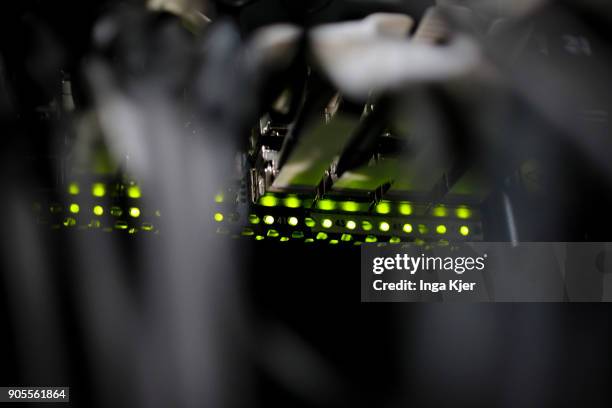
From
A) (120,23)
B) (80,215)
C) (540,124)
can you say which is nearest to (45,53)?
(120,23)

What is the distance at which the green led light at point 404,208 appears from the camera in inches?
116

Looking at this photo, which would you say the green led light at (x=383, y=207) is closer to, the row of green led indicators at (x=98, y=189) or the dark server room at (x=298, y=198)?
the dark server room at (x=298, y=198)

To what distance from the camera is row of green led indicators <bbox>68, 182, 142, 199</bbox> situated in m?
2.67

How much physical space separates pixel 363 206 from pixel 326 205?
0.52ft

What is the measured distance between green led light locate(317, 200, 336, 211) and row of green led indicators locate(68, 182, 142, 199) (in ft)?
2.33

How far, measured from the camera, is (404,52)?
2.20m

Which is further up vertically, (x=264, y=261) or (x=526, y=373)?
(x=264, y=261)

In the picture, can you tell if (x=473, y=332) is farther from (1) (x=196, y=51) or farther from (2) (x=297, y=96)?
(1) (x=196, y=51)

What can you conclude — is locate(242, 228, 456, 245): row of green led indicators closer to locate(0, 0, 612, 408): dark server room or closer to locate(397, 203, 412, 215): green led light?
locate(0, 0, 612, 408): dark server room

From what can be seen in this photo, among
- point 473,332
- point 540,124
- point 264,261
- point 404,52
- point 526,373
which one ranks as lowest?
point 526,373

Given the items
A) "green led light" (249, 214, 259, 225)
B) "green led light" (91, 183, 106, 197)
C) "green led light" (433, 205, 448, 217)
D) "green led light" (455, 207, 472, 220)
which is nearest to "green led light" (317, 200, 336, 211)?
"green led light" (249, 214, 259, 225)

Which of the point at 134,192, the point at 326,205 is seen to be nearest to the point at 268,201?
the point at 326,205

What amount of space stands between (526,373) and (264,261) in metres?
1.39

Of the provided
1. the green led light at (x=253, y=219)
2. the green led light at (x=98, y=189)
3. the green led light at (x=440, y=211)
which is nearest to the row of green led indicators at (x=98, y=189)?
the green led light at (x=98, y=189)
